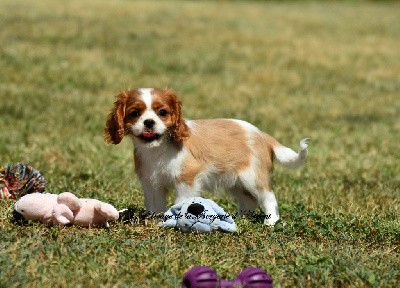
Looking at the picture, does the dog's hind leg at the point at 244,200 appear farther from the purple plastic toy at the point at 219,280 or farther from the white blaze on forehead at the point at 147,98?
the purple plastic toy at the point at 219,280

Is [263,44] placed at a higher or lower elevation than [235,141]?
lower

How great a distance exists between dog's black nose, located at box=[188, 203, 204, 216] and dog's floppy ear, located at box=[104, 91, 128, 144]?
33.7 inches

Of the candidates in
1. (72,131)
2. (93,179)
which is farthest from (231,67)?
(93,179)

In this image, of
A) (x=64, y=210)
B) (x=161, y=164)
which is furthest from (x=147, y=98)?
(x=64, y=210)

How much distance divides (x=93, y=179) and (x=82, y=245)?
3.29 meters

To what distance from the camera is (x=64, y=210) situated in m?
5.99

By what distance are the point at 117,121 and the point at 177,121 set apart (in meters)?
0.50

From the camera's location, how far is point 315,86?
57.3 feet

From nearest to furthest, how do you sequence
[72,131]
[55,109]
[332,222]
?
1. [332,222]
2. [72,131]
3. [55,109]

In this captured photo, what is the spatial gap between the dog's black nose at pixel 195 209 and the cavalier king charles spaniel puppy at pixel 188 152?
297 millimetres

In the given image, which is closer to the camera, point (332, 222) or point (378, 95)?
point (332, 222)

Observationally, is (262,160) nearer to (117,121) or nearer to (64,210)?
(117,121)

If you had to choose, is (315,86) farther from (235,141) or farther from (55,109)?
(235,141)

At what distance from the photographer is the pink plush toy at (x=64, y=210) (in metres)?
5.97
